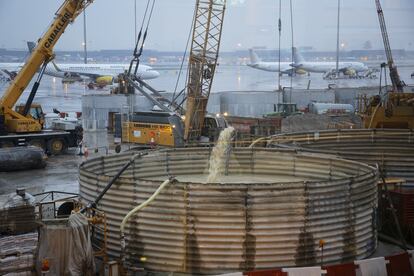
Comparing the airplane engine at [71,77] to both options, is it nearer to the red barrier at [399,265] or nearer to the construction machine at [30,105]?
the construction machine at [30,105]

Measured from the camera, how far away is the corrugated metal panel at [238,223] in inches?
485

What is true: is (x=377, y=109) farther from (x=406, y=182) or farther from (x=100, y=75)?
(x=100, y=75)

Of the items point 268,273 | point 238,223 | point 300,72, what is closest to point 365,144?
point 238,223

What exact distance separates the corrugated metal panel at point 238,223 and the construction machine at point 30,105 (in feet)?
63.0

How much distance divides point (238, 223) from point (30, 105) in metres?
22.9

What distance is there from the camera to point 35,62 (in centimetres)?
3112

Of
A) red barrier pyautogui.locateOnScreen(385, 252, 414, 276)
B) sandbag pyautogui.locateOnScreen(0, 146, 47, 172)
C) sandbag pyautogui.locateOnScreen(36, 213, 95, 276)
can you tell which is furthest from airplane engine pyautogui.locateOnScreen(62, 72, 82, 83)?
red barrier pyautogui.locateOnScreen(385, 252, 414, 276)

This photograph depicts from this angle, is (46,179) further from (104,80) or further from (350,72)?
(350,72)

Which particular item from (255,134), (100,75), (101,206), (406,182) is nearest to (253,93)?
(255,134)

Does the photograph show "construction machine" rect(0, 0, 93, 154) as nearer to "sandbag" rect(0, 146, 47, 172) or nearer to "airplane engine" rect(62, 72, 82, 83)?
"sandbag" rect(0, 146, 47, 172)

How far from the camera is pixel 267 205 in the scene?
1229 centimetres

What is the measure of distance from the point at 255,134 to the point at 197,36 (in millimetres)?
6294

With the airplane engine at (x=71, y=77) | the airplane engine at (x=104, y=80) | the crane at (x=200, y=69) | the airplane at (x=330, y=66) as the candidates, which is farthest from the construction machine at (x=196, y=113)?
the airplane at (x=330, y=66)

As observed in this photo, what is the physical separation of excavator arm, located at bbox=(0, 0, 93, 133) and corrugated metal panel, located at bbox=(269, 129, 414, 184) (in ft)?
46.6
